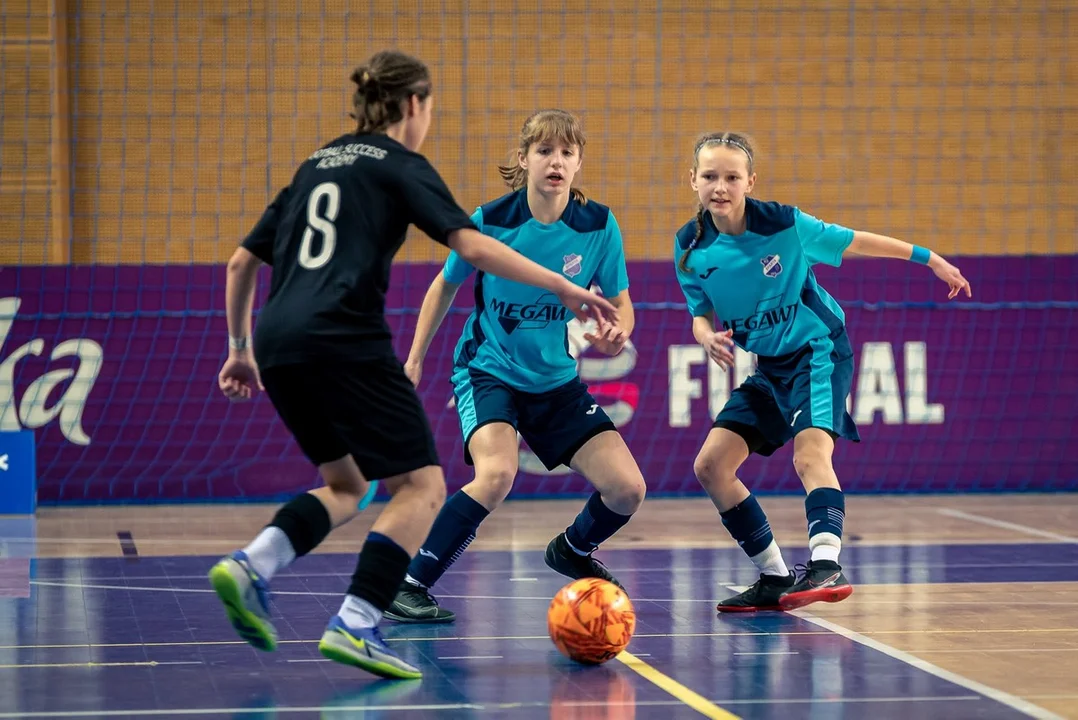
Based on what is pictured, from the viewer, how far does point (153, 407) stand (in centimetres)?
911

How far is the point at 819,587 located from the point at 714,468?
22.9 inches

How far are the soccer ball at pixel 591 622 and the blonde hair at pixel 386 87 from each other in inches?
57.0

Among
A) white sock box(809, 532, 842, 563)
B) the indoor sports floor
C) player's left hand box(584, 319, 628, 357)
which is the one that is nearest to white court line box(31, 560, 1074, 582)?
the indoor sports floor

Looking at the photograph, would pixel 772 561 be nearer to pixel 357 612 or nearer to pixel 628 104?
pixel 357 612

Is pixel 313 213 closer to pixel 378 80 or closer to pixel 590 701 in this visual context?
pixel 378 80

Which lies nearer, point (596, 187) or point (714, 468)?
point (714, 468)

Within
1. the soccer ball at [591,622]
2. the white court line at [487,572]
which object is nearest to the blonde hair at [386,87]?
the soccer ball at [591,622]

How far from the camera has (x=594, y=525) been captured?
5.23 meters

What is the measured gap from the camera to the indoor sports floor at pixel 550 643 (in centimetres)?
374

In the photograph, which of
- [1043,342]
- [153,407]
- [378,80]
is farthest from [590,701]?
[1043,342]

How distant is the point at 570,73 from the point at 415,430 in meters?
7.59

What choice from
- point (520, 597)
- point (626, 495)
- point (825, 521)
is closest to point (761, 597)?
point (825, 521)

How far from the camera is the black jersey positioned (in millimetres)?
3801

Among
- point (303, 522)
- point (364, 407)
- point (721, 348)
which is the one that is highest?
point (721, 348)
